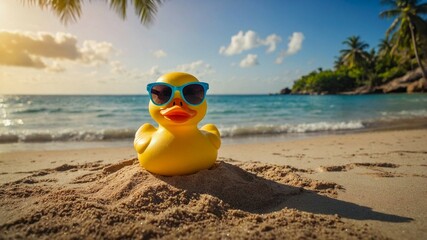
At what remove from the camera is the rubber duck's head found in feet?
10.2

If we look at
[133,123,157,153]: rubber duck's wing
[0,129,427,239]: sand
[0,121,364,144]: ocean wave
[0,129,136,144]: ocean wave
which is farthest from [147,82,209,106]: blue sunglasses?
[0,129,136,144]: ocean wave

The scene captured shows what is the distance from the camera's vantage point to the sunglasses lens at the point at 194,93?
3139mm

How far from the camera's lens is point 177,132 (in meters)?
3.16

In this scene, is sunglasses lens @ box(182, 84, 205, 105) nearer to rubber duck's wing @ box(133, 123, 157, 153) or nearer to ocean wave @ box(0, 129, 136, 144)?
rubber duck's wing @ box(133, 123, 157, 153)

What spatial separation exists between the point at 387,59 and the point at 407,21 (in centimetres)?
2824

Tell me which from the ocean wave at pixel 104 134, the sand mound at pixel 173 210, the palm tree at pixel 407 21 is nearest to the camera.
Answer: the sand mound at pixel 173 210

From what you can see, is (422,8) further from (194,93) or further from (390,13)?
Answer: (194,93)

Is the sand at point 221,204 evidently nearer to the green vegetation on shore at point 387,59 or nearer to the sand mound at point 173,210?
the sand mound at point 173,210

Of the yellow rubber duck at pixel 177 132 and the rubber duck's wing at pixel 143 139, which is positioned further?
the rubber duck's wing at pixel 143 139

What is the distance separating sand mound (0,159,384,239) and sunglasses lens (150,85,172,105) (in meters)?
0.86

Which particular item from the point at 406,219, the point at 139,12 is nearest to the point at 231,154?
the point at 406,219

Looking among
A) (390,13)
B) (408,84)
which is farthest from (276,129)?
(408,84)

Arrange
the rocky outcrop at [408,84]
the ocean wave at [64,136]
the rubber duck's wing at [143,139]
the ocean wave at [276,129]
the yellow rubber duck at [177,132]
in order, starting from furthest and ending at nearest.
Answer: the rocky outcrop at [408,84], the ocean wave at [276,129], the ocean wave at [64,136], the rubber duck's wing at [143,139], the yellow rubber duck at [177,132]

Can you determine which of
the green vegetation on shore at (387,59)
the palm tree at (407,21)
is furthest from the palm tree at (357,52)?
the palm tree at (407,21)
